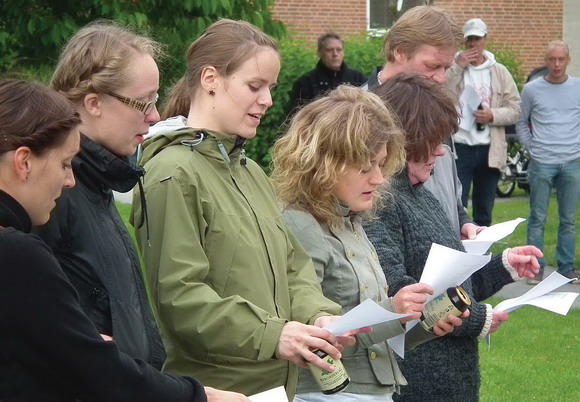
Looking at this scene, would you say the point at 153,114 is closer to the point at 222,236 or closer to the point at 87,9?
the point at 222,236

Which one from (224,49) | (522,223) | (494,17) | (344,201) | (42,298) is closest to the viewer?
(42,298)

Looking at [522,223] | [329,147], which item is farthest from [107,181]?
[522,223]

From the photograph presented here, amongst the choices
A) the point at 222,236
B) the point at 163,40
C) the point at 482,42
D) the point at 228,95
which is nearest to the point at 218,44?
the point at 228,95

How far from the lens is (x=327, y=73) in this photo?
12.0 m

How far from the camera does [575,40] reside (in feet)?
83.8

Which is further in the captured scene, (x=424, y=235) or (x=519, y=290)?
(x=519, y=290)

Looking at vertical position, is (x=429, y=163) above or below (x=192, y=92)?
below

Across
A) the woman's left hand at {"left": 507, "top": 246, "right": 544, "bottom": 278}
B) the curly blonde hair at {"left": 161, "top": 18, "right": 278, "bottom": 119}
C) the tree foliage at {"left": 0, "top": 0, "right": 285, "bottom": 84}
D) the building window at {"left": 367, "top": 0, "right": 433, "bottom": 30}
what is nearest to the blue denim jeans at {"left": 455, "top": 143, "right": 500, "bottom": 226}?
the tree foliage at {"left": 0, "top": 0, "right": 285, "bottom": 84}

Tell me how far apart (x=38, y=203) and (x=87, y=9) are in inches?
242

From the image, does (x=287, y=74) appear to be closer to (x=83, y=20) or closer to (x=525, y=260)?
(x=83, y=20)

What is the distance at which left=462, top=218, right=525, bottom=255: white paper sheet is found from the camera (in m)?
4.24

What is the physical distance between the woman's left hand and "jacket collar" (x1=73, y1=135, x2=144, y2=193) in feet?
6.40

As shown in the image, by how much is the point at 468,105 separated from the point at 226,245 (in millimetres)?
6942

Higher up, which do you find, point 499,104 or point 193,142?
point 193,142
